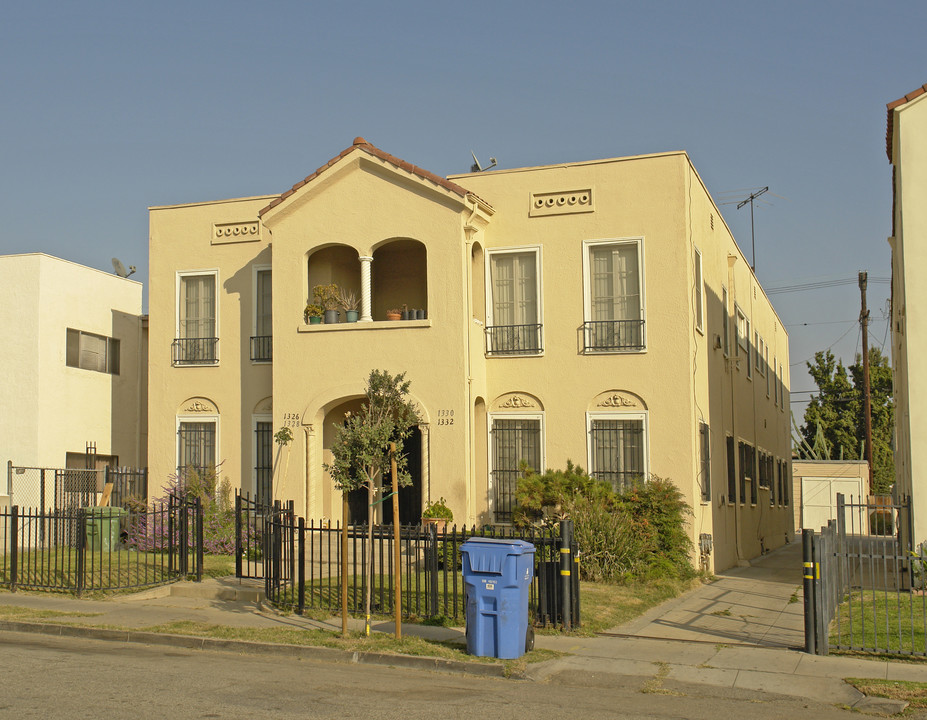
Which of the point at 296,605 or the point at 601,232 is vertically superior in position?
the point at 601,232

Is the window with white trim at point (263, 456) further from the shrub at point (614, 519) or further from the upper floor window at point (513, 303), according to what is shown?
the shrub at point (614, 519)

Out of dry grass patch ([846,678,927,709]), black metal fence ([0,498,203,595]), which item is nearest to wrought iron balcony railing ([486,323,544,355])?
black metal fence ([0,498,203,595])

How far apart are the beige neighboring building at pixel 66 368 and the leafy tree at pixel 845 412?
114 feet

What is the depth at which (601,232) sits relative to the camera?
62.7ft

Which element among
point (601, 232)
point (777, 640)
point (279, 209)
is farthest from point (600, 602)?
point (279, 209)

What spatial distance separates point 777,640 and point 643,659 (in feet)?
7.21

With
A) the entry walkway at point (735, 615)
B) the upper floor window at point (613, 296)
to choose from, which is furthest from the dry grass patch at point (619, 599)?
the upper floor window at point (613, 296)

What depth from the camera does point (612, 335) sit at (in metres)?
19.0

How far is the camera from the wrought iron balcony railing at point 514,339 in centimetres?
1939

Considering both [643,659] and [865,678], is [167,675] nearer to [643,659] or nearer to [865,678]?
[643,659]

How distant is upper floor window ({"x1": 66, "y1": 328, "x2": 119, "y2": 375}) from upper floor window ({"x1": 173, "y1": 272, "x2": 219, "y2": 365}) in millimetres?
3533

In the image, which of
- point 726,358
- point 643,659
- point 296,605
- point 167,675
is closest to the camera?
point 167,675

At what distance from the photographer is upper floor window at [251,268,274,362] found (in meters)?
21.0

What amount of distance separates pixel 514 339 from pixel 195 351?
7.03 metres
